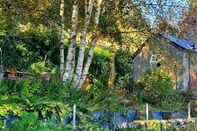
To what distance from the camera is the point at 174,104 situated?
11.8 m

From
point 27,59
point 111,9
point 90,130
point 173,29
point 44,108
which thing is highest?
point 111,9

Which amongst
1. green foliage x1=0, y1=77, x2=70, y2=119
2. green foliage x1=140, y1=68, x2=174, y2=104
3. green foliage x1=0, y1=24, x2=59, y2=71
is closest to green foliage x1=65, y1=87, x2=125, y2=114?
green foliage x1=0, y1=77, x2=70, y2=119

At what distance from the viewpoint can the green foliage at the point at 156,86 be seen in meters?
11.8

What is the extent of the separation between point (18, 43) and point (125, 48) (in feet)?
15.5

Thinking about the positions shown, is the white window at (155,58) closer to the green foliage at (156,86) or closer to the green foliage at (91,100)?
the green foliage at (156,86)

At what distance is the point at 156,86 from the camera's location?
12031 millimetres

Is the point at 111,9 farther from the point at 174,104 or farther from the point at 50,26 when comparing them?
the point at 174,104

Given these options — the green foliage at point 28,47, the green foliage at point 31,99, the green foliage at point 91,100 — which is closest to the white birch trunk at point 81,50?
the green foliage at point 91,100

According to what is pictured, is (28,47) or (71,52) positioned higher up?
(28,47)

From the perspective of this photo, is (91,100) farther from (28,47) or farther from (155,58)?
(155,58)

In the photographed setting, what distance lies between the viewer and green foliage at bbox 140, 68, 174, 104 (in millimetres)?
11828

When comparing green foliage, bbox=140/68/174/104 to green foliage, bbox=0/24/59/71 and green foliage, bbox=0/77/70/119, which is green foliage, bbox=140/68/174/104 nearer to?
green foliage, bbox=0/24/59/71

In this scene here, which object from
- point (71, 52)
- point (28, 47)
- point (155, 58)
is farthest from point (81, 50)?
point (155, 58)

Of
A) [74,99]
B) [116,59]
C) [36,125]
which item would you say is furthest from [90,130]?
[116,59]
